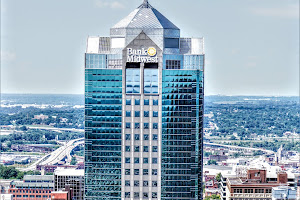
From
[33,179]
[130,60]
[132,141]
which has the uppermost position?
[130,60]

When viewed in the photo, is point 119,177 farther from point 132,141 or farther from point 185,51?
point 185,51

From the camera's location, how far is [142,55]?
359 feet

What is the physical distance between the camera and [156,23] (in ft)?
363

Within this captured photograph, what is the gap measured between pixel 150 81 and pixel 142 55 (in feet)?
10.8

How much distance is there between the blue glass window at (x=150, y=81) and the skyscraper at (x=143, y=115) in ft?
0.40

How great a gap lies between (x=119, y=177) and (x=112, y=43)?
16.5 metres

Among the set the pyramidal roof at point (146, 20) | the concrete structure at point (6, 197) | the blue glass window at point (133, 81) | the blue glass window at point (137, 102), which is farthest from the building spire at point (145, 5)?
the concrete structure at point (6, 197)

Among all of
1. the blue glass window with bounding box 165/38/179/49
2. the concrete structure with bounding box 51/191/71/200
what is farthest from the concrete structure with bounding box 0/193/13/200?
the blue glass window with bounding box 165/38/179/49

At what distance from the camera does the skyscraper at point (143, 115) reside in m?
110

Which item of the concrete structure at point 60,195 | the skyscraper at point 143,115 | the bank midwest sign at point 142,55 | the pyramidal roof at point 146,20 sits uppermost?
the pyramidal roof at point 146,20

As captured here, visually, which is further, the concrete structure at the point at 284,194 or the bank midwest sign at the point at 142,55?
→ the concrete structure at the point at 284,194

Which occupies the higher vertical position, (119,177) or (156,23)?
(156,23)

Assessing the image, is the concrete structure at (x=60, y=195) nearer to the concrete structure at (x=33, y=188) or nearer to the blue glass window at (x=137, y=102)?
the blue glass window at (x=137, y=102)

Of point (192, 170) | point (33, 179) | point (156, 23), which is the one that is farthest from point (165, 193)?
point (33, 179)
